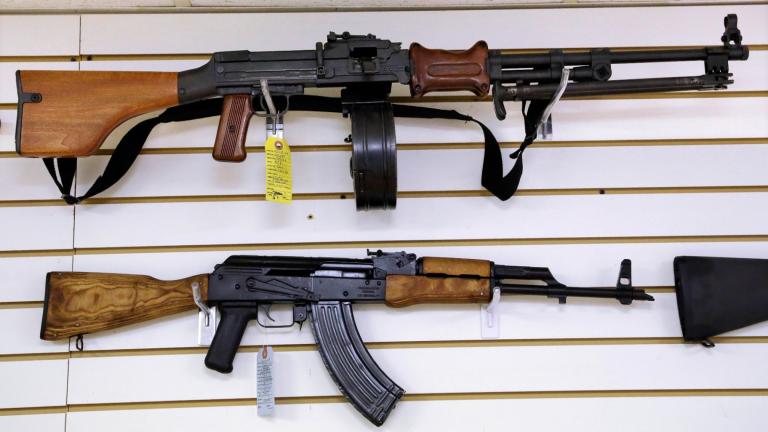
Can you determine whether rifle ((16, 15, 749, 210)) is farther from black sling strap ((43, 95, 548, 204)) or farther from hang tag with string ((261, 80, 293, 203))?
black sling strap ((43, 95, 548, 204))

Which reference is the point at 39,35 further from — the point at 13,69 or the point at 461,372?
the point at 461,372

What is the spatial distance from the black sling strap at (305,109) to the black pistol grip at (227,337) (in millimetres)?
596

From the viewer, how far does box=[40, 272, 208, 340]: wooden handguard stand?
193cm

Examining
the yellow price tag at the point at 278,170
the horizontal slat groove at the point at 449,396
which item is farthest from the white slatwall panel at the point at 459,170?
the horizontal slat groove at the point at 449,396

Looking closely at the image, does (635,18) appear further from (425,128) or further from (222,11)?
(222,11)

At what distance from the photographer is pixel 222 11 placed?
2.19 metres

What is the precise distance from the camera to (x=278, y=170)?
1959 millimetres

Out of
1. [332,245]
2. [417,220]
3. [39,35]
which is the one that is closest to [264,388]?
[332,245]

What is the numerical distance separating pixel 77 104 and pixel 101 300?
0.61 metres

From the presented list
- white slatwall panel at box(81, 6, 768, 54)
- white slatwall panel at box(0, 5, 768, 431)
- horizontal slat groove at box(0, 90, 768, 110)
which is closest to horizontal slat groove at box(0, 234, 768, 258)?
white slatwall panel at box(0, 5, 768, 431)

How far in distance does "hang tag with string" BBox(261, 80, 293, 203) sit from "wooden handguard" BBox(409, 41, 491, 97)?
1.48ft

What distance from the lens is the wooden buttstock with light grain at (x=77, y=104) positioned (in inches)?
73.0

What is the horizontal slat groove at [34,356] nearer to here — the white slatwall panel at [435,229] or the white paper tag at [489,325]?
the white slatwall panel at [435,229]

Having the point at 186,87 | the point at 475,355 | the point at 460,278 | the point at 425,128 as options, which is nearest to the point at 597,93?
the point at 425,128
